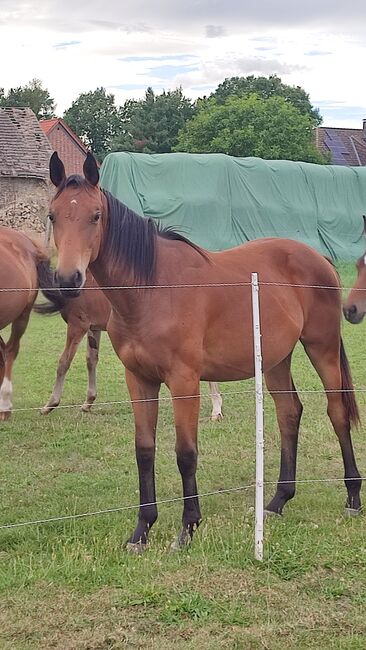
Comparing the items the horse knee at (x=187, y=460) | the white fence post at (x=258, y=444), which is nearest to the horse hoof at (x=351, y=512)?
the white fence post at (x=258, y=444)

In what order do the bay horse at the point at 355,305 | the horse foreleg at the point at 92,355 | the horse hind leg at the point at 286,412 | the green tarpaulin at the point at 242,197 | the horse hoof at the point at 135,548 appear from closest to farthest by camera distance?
the horse hoof at the point at 135,548
the horse hind leg at the point at 286,412
the bay horse at the point at 355,305
the horse foreleg at the point at 92,355
the green tarpaulin at the point at 242,197

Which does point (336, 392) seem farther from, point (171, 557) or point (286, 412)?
point (171, 557)

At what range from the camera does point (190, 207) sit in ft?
71.8

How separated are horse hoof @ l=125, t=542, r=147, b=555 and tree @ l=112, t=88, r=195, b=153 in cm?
4700

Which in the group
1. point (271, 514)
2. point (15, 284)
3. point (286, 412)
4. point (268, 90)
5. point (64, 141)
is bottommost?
point (271, 514)

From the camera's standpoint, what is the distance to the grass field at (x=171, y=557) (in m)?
3.34

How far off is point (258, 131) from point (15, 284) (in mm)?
33076

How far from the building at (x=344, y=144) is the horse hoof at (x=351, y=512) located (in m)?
46.5

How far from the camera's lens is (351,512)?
4844mm

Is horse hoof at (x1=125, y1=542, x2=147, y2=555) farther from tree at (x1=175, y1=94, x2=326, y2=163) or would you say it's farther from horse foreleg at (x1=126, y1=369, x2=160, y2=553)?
tree at (x1=175, y1=94, x2=326, y2=163)

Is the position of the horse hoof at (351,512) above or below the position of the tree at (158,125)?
below

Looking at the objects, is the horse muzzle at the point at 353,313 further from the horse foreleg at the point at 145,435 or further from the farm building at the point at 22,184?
the farm building at the point at 22,184

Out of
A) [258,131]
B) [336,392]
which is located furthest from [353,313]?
[258,131]

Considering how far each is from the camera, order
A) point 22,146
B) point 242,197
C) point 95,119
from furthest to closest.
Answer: point 95,119, point 22,146, point 242,197
